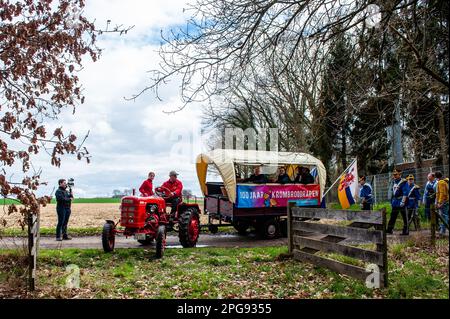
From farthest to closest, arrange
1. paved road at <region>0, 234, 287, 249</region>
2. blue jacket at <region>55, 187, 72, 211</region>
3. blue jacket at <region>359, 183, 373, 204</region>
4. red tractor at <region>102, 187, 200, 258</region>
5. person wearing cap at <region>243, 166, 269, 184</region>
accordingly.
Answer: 1. blue jacket at <region>359, 183, 373, 204</region>
2. person wearing cap at <region>243, 166, 269, 184</region>
3. blue jacket at <region>55, 187, 72, 211</region>
4. paved road at <region>0, 234, 287, 249</region>
5. red tractor at <region>102, 187, 200, 258</region>

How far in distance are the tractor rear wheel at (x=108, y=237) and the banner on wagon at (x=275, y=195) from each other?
14.4ft

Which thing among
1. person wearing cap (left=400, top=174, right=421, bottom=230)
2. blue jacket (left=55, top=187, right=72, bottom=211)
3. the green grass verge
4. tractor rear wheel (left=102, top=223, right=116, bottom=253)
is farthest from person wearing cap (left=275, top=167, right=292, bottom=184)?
blue jacket (left=55, top=187, right=72, bottom=211)

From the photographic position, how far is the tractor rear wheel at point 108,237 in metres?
11.0

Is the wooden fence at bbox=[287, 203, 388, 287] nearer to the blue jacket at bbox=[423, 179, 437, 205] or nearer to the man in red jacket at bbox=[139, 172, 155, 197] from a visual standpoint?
→ the man in red jacket at bbox=[139, 172, 155, 197]

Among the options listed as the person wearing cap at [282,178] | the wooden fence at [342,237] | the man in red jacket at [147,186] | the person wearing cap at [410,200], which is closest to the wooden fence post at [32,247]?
the man in red jacket at [147,186]

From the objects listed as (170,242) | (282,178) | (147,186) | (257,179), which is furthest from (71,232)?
(282,178)

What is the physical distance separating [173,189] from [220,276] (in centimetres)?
523

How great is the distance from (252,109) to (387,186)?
11.8 m

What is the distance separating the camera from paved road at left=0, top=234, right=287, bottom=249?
1281 centimetres

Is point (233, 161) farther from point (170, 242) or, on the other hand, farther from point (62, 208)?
point (62, 208)

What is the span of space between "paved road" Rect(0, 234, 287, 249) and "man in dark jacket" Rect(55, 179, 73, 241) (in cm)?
32

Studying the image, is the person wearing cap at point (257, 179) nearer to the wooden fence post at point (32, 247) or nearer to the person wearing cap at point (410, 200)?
the person wearing cap at point (410, 200)

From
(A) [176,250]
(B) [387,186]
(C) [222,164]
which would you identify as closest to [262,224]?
(C) [222,164]

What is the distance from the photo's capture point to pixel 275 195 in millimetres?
15141
